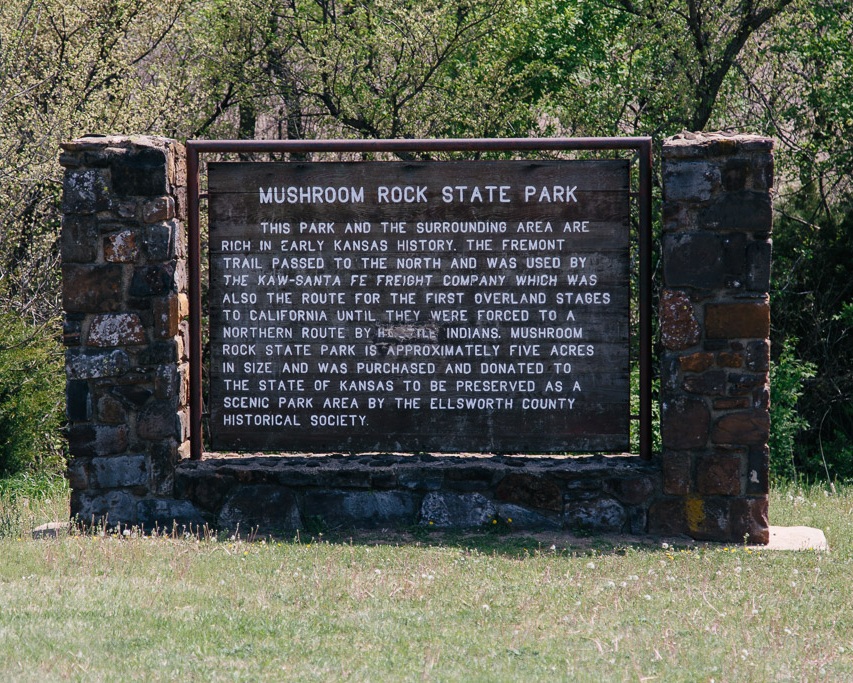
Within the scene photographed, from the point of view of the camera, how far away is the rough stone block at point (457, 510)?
7043 mm

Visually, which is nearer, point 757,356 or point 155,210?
point 757,356

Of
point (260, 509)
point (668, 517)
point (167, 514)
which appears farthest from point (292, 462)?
point (668, 517)

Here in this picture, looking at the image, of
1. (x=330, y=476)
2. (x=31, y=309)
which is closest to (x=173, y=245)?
(x=330, y=476)

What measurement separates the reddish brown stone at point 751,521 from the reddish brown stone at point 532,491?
1.13m

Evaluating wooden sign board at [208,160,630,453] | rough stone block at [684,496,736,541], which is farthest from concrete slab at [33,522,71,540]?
rough stone block at [684,496,736,541]

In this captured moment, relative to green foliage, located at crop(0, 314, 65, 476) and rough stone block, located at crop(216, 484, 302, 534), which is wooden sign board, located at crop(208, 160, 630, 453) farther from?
green foliage, located at crop(0, 314, 65, 476)

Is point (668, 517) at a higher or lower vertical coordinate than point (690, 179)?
lower

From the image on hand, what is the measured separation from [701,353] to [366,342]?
2212 millimetres

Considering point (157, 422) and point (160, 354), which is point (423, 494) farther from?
point (160, 354)

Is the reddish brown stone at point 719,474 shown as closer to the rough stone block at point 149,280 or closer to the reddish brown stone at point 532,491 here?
the reddish brown stone at point 532,491

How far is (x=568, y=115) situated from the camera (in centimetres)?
1255

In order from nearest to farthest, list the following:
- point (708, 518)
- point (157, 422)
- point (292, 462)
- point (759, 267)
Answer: point (759, 267)
point (708, 518)
point (157, 422)
point (292, 462)

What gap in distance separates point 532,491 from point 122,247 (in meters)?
3.18

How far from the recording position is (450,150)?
704 cm
